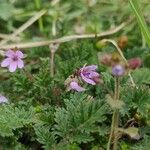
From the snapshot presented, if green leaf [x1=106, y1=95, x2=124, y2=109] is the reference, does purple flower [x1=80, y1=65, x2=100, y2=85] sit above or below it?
above

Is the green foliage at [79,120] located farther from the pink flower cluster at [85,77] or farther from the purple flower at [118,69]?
the purple flower at [118,69]

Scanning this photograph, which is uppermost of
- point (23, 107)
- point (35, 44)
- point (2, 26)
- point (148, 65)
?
point (2, 26)

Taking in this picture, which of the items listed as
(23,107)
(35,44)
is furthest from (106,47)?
(23,107)

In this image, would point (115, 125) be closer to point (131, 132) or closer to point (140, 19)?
point (131, 132)

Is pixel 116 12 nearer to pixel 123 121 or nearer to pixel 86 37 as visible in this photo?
pixel 86 37

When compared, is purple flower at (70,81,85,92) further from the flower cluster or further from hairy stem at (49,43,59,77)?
hairy stem at (49,43,59,77)

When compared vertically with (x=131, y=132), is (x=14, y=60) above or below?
above

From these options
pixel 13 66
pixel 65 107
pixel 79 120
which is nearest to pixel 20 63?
pixel 13 66

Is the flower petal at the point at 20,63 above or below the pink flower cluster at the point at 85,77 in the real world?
above

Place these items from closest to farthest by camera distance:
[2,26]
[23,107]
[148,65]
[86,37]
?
[23,107] < [148,65] < [86,37] < [2,26]

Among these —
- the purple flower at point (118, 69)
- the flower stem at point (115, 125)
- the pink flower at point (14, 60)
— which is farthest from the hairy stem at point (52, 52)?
the purple flower at point (118, 69)

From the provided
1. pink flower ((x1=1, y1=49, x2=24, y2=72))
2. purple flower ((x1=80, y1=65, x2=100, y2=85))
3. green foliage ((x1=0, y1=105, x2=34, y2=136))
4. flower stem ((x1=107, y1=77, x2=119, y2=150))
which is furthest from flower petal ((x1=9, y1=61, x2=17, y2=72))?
flower stem ((x1=107, y1=77, x2=119, y2=150))
